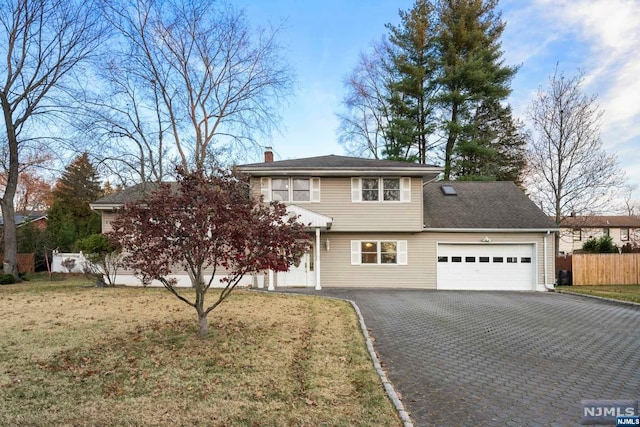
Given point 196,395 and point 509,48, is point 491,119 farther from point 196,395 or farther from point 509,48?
point 196,395

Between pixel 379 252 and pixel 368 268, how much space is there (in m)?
0.88

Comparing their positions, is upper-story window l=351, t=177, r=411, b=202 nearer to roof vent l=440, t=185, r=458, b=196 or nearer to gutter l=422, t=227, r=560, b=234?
gutter l=422, t=227, r=560, b=234

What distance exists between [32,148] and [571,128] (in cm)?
3233

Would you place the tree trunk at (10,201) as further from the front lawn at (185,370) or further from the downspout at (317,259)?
the downspout at (317,259)

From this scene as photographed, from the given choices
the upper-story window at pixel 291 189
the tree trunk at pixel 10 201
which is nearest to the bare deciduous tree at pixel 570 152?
the upper-story window at pixel 291 189

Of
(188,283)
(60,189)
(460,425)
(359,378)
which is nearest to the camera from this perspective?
(460,425)

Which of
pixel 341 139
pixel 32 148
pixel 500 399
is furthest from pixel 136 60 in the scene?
pixel 500 399

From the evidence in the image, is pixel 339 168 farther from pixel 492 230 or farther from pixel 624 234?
pixel 624 234

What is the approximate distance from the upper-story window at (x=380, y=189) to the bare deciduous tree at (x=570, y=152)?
14093 millimetres

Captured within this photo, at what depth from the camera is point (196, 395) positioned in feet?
14.6

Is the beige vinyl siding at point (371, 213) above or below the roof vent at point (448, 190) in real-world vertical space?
below

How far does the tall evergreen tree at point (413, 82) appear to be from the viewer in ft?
88.1

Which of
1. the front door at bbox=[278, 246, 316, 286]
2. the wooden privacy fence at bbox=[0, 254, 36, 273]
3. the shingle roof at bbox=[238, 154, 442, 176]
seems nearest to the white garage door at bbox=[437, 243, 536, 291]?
the shingle roof at bbox=[238, 154, 442, 176]

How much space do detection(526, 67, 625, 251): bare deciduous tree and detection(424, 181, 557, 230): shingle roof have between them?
694 centimetres
